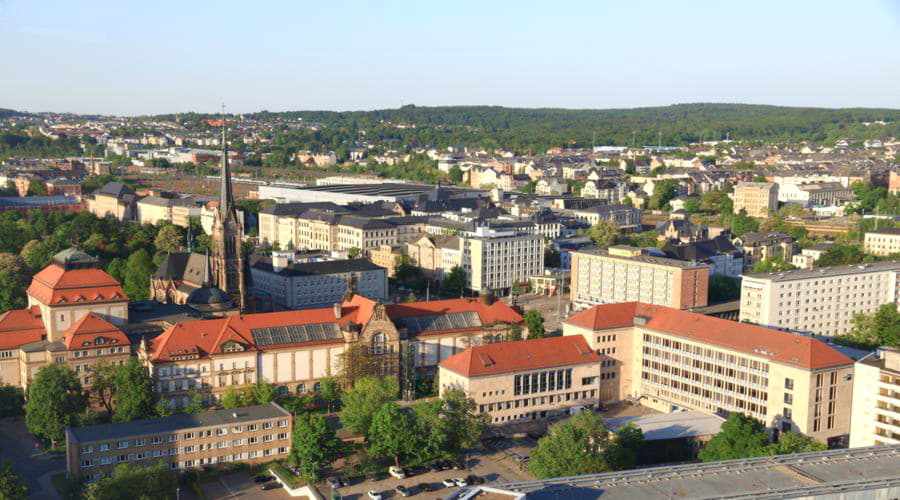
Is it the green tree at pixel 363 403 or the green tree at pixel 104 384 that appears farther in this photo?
the green tree at pixel 104 384

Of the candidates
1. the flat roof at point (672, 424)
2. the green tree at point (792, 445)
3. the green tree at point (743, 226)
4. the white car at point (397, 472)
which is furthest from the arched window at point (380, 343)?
the green tree at point (743, 226)

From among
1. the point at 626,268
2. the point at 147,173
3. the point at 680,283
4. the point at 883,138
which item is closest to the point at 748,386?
the point at 680,283

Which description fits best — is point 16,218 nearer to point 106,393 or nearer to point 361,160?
point 106,393

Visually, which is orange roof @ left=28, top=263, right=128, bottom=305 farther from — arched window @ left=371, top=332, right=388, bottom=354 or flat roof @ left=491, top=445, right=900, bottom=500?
flat roof @ left=491, top=445, right=900, bottom=500

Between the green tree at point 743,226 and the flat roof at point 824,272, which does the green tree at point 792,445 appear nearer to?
→ the flat roof at point 824,272

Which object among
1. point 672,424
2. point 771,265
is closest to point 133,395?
point 672,424

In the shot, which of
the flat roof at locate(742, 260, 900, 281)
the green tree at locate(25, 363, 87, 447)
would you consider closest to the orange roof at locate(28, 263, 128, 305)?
the green tree at locate(25, 363, 87, 447)

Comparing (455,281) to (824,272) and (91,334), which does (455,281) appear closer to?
(824,272)
